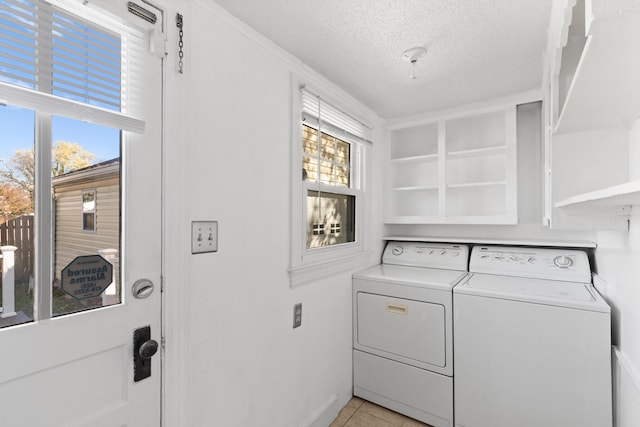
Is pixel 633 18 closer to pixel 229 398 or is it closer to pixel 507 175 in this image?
pixel 229 398

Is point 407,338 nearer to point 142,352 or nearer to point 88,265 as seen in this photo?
point 142,352

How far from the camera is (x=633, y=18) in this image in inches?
21.0

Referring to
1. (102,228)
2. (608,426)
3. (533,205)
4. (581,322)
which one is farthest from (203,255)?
(533,205)

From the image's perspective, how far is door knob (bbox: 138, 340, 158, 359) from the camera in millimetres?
1087

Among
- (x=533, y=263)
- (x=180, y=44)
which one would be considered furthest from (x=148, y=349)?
(x=533, y=263)

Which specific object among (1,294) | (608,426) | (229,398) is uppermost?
(1,294)

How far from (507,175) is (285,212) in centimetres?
182

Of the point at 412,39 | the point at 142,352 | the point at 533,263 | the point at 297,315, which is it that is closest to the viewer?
the point at 142,352

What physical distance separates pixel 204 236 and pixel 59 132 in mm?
594

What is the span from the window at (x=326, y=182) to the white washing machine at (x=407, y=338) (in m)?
0.42

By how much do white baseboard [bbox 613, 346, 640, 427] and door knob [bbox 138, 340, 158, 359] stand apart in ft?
6.26

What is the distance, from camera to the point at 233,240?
144 cm

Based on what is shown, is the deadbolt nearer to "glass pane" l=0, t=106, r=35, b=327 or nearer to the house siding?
the house siding

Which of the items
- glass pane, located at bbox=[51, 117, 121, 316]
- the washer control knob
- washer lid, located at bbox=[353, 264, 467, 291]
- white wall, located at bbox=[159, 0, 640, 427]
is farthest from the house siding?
the washer control knob
